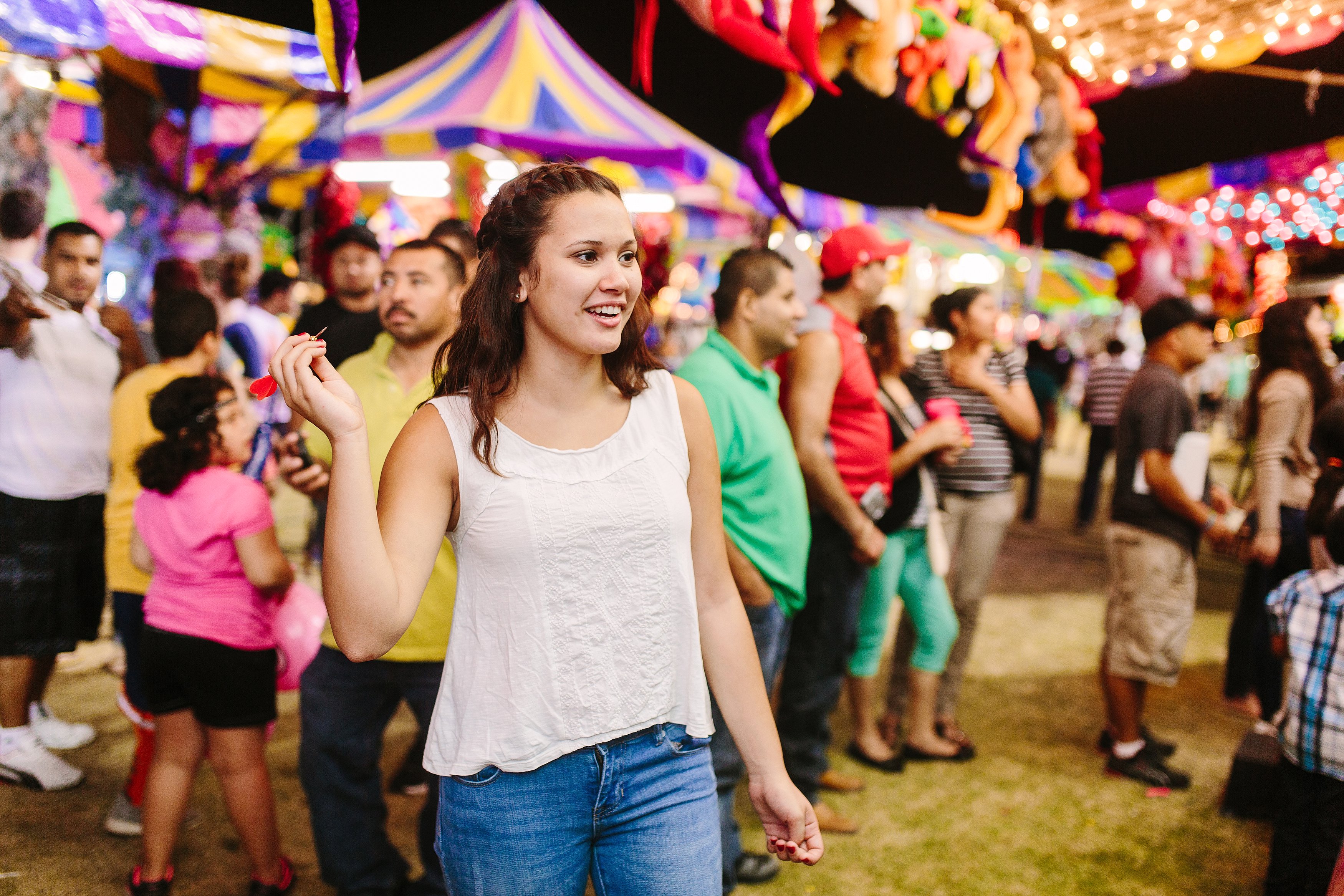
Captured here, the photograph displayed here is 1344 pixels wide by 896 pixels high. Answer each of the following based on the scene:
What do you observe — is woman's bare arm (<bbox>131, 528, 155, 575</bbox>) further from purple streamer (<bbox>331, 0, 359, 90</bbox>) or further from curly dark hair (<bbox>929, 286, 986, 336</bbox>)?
curly dark hair (<bbox>929, 286, 986, 336</bbox>)

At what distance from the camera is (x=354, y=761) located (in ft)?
7.60

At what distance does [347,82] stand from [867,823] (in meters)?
2.88

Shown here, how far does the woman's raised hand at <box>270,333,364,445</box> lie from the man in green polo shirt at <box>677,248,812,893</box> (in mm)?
1342

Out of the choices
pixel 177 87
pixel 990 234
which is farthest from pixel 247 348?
pixel 990 234

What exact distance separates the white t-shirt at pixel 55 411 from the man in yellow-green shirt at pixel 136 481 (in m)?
0.07

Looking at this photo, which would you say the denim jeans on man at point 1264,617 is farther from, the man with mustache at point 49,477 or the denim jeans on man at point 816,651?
the man with mustache at point 49,477

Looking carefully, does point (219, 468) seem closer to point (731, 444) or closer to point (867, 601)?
point (731, 444)

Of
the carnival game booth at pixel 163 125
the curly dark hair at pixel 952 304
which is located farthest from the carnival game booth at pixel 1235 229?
the carnival game booth at pixel 163 125

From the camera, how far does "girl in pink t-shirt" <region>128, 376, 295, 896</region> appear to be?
2.32 metres

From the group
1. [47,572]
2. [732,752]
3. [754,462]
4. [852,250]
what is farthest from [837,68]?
[47,572]

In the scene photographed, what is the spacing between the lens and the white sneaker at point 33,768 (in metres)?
3.02

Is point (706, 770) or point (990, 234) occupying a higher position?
point (990, 234)

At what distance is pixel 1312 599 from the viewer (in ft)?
7.97

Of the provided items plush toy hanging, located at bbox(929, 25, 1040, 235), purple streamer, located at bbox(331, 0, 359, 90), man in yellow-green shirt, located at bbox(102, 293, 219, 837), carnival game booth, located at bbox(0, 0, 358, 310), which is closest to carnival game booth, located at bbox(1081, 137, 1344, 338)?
plush toy hanging, located at bbox(929, 25, 1040, 235)
